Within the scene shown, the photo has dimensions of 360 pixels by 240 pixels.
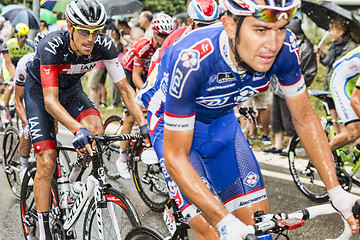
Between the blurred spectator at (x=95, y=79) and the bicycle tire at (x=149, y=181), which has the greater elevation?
the bicycle tire at (x=149, y=181)

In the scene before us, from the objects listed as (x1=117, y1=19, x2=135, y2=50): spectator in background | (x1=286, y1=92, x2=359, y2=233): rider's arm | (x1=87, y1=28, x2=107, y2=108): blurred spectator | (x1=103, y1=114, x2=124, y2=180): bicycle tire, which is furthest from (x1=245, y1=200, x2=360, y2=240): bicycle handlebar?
(x1=117, y1=19, x2=135, y2=50): spectator in background

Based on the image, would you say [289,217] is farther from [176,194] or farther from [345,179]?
[345,179]

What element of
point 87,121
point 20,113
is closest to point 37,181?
point 87,121

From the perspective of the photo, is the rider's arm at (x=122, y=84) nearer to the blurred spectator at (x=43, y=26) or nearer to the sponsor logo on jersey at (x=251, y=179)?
the sponsor logo on jersey at (x=251, y=179)

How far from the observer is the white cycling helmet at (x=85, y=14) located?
164 inches

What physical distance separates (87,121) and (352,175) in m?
3.33

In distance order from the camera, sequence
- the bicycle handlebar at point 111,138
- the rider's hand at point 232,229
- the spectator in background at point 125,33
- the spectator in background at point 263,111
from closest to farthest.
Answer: the rider's hand at point 232,229, the bicycle handlebar at point 111,138, the spectator in background at point 263,111, the spectator in background at point 125,33

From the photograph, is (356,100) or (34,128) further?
(356,100)

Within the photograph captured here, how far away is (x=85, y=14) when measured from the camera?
419 cm

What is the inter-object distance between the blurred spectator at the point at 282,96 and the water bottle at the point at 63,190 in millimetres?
4568

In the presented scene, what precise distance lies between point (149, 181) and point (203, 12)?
2.21m

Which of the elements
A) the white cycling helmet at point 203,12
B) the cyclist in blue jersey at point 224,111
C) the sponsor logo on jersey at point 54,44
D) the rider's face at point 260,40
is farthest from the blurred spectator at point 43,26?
the rider's face at point 260,40

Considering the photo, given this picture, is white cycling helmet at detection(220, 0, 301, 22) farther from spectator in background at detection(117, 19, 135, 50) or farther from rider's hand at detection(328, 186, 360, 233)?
spectator in background at detection(117, 19, 135, 50)

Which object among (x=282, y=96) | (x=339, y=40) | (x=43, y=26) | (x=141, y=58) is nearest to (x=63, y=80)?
(x=141, y=58)
